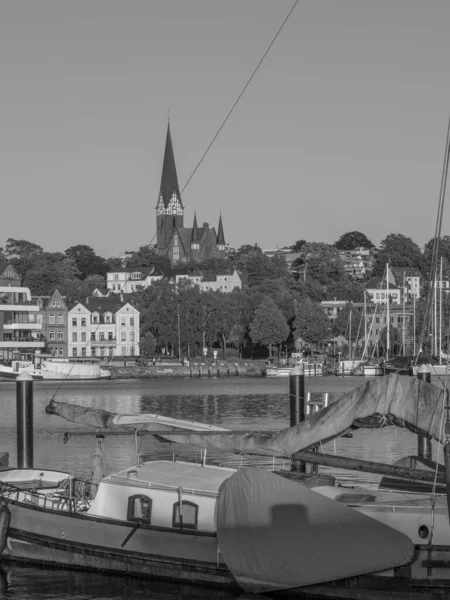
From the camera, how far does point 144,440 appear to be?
4722 cm

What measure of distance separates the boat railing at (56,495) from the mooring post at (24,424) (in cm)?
375

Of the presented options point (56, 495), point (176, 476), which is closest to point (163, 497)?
point (176, 476)

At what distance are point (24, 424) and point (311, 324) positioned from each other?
145 metres

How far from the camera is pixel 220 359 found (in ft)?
552

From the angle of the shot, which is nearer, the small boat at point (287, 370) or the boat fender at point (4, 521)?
the boat fender at point (4, 521)

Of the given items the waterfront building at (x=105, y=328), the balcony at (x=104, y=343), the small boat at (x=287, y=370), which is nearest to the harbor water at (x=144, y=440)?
the small boat at (x=287, y=370)

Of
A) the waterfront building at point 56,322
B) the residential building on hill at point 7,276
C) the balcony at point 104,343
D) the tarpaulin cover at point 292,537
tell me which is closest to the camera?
the tarpaulin cover at point 292,537

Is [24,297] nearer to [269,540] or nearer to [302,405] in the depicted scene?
[302,405]

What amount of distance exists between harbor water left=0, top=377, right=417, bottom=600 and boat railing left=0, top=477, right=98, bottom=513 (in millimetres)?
1375

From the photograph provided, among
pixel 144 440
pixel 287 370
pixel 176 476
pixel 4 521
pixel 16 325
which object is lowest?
pixel 287 370

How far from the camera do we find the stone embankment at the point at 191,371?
5650 inches

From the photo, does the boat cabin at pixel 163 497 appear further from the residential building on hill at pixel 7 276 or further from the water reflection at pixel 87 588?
the residential building on hill at pixel 7 276

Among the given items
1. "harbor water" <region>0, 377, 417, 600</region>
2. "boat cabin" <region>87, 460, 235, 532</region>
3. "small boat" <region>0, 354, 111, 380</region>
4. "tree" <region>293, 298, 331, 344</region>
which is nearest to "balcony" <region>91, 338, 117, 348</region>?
"tree" <region>293, 298, 331, 344</region>

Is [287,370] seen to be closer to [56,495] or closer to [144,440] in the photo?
[144,440]
